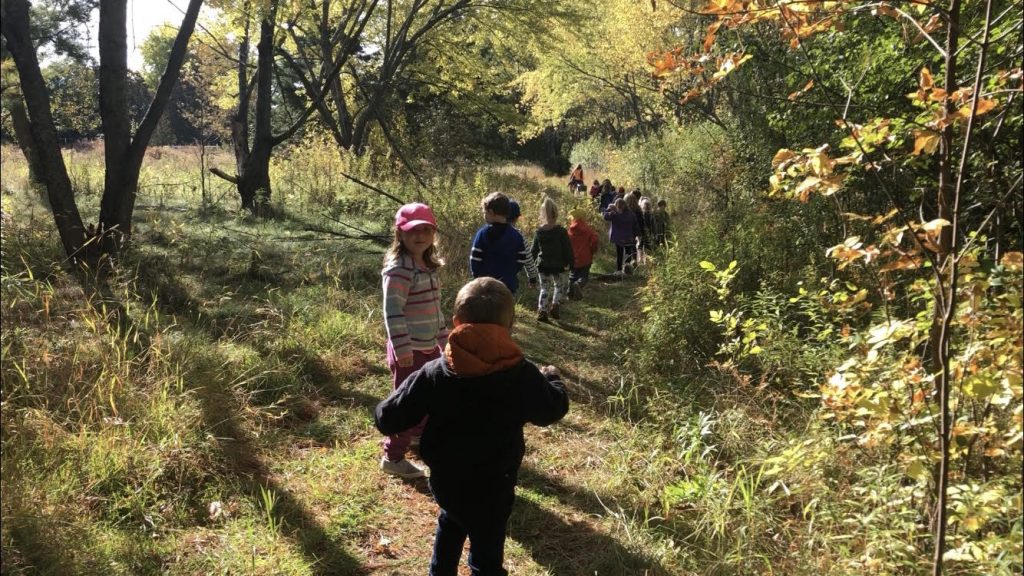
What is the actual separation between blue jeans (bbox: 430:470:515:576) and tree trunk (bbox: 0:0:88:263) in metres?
4.62

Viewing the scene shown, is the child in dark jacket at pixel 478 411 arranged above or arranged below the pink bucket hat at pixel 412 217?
below

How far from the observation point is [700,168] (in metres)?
11.8

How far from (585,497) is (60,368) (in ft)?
10.6

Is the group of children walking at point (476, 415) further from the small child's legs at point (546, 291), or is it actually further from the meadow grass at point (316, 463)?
the small child's legs at point (546, 291)

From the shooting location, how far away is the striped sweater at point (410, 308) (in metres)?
3.34

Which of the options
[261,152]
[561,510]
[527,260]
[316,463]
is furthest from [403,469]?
[261,152]

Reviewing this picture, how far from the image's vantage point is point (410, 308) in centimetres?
349

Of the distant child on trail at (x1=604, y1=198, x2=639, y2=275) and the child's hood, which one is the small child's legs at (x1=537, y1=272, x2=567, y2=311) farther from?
the distant child on trail at (x1=604, y1=198, x2=639, y2=275)

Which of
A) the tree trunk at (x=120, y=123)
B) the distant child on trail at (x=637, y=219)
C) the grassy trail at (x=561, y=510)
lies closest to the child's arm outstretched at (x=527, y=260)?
the grassy trail at (x=561, y=510)

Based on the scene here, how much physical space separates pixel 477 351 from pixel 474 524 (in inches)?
28.0

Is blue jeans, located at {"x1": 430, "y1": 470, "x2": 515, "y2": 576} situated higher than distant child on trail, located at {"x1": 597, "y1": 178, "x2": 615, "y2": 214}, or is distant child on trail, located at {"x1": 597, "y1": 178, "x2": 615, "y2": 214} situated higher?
distant child on trail, located at {"x1": 597, "y1": 178, "x2": 615, "y2": 214}

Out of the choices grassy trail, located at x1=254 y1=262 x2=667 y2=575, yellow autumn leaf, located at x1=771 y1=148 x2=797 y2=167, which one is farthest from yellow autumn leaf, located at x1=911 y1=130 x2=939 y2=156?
grassy trail, located at x1=254 y1=262 x2=667 y2=575

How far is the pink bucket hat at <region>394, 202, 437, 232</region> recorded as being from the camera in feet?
11.0

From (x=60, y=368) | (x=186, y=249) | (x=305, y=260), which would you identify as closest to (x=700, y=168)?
(x=305, y=260)
